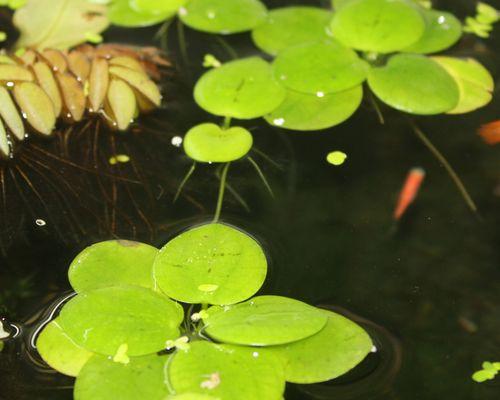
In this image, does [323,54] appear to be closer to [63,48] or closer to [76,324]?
[63,48]

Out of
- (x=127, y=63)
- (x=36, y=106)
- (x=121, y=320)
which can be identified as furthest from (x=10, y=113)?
(x=121, y=320)

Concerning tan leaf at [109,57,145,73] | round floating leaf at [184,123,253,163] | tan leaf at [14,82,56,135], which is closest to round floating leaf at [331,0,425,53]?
round floating leaf at [184,123,253,163]

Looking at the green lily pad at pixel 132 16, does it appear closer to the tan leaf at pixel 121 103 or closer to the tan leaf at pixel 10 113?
the tan leaf at pixel 121 103

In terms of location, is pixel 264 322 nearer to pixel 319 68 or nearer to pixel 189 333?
pixel 189 333

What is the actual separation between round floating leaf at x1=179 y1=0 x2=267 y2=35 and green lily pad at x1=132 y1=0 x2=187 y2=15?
0.02m

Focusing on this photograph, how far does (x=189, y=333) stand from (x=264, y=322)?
0.45 feet

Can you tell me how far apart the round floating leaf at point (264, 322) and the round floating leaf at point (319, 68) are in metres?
0.65

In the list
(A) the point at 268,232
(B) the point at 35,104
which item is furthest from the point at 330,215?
(B) the point at 35,104

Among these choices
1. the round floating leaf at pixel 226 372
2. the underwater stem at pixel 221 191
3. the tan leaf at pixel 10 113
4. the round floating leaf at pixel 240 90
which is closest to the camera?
the round floating leaf at pixel 226 372

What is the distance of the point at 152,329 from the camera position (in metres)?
1.35

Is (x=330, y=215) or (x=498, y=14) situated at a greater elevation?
(x=498, y=14)

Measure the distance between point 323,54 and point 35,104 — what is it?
2.32 feet

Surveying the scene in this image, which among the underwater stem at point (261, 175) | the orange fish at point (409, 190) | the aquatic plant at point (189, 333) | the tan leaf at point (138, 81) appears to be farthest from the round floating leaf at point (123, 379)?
the tan leaf at point (138, 81)

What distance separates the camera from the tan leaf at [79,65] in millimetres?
Result: 1879
